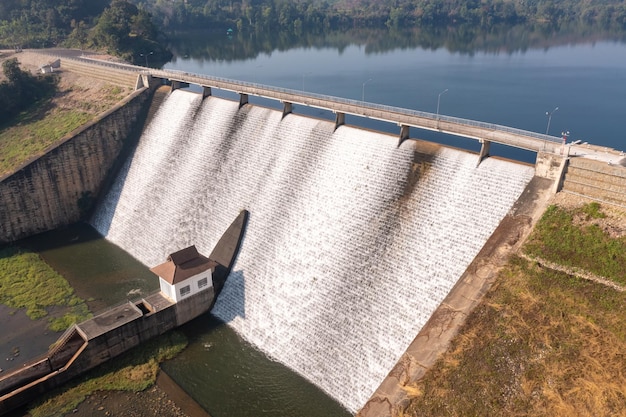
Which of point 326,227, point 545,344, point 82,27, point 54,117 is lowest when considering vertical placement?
point 326,227

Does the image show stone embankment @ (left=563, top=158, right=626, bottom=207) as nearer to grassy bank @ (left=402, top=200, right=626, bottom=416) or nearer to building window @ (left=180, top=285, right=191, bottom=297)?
grassy bank @ (left=402, top=200, right=626, bottom=416)

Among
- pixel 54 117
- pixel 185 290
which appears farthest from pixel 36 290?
pixel 54 117

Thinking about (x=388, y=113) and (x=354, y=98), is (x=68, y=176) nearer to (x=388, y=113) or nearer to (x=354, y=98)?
(x=388, y=113)

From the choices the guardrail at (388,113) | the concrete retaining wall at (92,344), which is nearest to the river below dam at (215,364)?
the concrete retaining wall at (92,344)

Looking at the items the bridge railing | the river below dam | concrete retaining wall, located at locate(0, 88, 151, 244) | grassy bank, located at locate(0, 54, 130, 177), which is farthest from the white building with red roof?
grassy bank, located at locate(0, 54, 130, 177)


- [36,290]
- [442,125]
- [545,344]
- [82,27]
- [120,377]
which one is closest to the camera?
[545,344]

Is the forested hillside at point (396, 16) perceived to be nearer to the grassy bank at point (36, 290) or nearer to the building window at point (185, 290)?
the grassy bank at point (36, 290)
